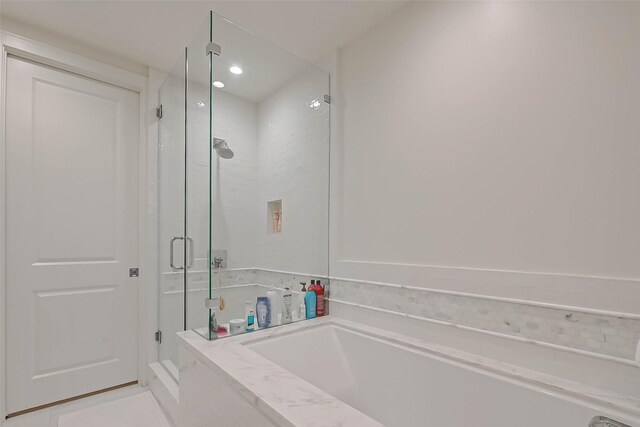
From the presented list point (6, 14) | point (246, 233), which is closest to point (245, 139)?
point (246, 233)

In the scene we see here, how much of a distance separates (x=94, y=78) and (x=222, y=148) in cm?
129

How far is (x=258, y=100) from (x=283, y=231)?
2.98 ft

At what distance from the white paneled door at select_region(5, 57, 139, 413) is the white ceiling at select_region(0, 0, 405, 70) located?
328 millimetres

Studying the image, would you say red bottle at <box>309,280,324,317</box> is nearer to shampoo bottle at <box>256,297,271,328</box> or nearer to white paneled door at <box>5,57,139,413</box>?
shampoo bottle at <box>256,297,271,328</box>

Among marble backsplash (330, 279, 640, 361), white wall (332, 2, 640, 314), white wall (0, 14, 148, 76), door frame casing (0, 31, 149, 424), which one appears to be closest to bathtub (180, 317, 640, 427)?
marble backsplash (330, 279, 640, 361)

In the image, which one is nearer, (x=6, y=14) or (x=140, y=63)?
(x=6, y=14)

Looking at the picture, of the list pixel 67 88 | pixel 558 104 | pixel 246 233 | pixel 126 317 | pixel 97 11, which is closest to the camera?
pixel 558 104

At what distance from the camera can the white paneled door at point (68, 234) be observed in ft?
6.53

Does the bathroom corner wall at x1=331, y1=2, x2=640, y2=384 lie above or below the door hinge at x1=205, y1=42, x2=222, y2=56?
below

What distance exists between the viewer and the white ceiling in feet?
5.94

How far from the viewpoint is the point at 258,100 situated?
7.10 ft

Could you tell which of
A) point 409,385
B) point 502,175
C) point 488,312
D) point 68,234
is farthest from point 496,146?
point 68,234

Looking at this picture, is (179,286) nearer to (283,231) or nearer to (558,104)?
(283,231)

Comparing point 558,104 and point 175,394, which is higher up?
point 558,104
